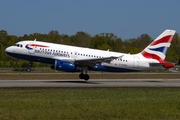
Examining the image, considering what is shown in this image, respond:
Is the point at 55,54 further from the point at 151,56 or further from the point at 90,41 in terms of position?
the point at 90,41

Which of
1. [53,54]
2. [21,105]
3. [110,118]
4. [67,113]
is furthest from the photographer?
[53,54]

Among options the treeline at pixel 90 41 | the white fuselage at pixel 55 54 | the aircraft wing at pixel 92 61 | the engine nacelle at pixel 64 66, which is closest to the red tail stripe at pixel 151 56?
the white fuselage at pixel 55 54

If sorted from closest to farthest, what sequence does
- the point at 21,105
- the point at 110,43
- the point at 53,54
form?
the point at 21,105 → the point at 53,54 → the point at 110,43

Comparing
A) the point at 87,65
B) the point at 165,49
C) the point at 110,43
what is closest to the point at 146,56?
the point at 165,49

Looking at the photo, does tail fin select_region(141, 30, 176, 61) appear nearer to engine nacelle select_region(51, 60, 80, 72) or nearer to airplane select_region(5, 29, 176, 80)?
airplane select_region(5, 29, 176, 80)

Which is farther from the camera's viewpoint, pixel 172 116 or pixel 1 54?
pixel 1 54

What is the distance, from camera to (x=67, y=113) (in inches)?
509

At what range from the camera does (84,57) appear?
3450 cm

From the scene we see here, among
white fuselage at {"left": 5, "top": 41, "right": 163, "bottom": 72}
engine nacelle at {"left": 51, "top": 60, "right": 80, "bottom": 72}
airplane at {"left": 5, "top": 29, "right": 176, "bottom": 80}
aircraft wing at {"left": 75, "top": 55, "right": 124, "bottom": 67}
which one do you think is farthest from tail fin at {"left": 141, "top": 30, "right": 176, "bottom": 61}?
engine nacelle at {"left": 51, "top": 60, "right": 80, "bottom": 72}

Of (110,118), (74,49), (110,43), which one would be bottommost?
(110,118)

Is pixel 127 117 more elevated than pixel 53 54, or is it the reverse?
pixel 53 54

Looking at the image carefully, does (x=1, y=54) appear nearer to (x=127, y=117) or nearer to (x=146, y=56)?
(x=146, y=56)

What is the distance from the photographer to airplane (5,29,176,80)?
3303 cm

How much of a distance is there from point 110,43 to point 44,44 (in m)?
105
